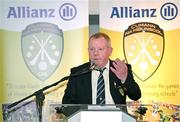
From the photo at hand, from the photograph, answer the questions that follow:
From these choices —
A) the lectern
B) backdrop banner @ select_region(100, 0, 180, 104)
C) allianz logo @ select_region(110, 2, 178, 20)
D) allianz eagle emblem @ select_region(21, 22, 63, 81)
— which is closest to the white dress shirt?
backdrop banner @ select_region(100, 0, 180, 104)

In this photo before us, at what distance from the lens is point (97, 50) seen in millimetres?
3447

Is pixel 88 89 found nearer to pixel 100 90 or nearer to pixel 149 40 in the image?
pixel 100 90

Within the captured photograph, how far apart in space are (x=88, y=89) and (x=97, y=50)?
1.38ft

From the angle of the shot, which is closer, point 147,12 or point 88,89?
point 147,12

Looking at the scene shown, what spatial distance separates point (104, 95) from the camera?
3.46 meters

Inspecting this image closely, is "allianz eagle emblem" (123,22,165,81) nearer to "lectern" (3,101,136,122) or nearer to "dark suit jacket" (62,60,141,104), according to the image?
"dark suit jacket" (62,60,141,104)

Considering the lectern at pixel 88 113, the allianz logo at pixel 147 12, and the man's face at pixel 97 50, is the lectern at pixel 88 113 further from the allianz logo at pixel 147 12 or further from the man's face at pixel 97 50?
the allianz logo at pixel 147 12

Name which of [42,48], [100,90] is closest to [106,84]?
[100,90]

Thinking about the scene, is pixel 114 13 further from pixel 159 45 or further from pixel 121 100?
pixel 121 100

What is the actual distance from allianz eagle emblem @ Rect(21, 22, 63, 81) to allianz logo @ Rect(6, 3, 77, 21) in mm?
102

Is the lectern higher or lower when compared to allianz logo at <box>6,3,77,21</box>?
lower

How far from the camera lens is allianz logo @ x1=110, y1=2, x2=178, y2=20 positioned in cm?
335

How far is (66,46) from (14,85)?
0.67 metres

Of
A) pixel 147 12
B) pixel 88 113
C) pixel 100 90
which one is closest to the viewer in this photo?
pixel 88 113
